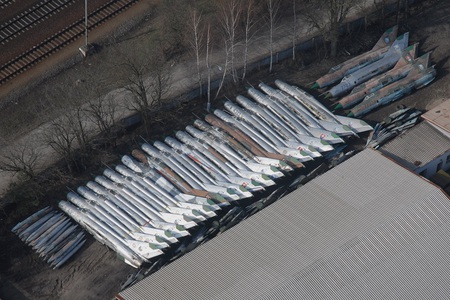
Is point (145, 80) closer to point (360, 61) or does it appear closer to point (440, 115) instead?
point (360, 61)

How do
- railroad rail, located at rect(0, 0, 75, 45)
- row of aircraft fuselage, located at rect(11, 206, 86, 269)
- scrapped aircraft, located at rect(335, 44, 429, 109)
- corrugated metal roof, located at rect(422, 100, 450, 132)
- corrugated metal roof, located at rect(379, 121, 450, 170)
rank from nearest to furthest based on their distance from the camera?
row of aircraft fuselage, located at rect(11, 206, 86, 269), corrugated metal roof, located at rect(379, 121, 450, 170), corrugated metal roof, located at rect(422, 100, 450, 132), scrapped aircraft, located at rect(335, 44, 429, 109), railroad rail, located at rect(0, 0, 75, 45)

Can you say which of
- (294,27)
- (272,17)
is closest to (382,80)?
(294,27)

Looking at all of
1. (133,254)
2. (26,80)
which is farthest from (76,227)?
(26,80)

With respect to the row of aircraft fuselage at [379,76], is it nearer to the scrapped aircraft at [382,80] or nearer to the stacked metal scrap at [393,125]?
the scrapped aircraft at [382,80]

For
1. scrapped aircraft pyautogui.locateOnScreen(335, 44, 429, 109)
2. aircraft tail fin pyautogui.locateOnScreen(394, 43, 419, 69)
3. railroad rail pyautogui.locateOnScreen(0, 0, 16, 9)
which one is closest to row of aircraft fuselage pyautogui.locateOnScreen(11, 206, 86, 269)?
scrapped aircraft pyautogui.locateOnScreen(335, 44, 429, 109)

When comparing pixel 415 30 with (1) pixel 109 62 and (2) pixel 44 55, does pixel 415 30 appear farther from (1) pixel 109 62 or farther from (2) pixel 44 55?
(2) pixel 44 55

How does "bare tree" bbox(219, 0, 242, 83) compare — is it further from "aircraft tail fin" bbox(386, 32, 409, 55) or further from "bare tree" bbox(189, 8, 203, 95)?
"aircraft tail fin" bbox(386, 32, 409, 55)

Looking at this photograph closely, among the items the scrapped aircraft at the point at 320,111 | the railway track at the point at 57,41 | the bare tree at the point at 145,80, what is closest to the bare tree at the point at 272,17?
the scrapped aircraft at the point at 320,111
